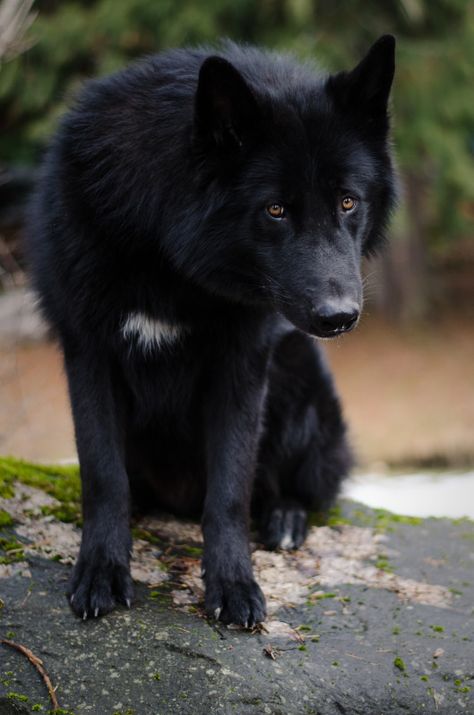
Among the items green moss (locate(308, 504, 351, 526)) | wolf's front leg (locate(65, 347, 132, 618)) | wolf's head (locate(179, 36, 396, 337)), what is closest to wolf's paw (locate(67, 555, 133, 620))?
wolf's front leg (locate(65, 347, 132, 618))

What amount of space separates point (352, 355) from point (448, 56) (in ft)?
13.3

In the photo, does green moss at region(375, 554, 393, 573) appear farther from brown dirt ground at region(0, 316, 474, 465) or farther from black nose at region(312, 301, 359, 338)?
brown dirt ground at region(0, 316, 474, 465)

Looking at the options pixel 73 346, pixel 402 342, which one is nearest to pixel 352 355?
pixel 402 342

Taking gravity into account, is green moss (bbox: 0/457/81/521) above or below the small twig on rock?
above

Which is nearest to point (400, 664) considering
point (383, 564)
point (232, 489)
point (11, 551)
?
point (383, 564)

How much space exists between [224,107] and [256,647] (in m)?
1.73

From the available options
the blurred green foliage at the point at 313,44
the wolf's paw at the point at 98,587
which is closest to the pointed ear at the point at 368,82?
the wolf's paw at the point at 98,587

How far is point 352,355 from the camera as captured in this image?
11.9 m

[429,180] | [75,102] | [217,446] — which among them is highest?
[429,180]

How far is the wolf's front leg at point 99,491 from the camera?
9.27 feet

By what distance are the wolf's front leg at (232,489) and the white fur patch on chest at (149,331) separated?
22 cm

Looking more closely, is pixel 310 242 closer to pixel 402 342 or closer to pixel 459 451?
pixel 459 451

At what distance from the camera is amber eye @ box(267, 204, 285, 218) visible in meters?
2.82

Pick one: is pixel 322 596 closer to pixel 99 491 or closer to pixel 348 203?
pixel 99 491
